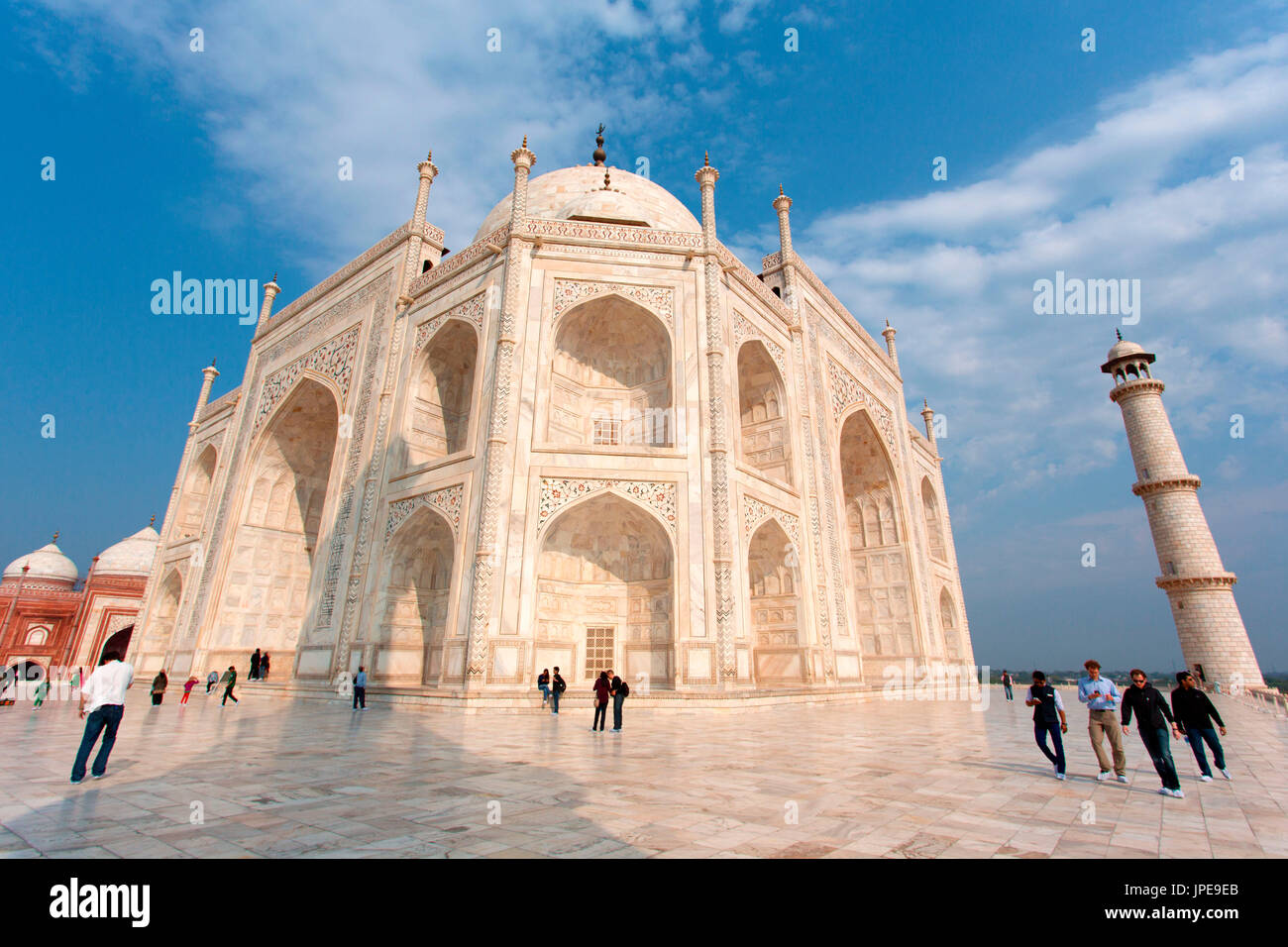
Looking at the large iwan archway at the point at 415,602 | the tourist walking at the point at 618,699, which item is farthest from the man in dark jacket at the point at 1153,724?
the large iwan archway at the point at 415,602

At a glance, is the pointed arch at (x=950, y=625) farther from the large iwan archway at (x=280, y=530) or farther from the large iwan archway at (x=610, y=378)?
the large iwan archway at (x=280, y=530)

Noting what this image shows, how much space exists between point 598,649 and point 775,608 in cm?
492

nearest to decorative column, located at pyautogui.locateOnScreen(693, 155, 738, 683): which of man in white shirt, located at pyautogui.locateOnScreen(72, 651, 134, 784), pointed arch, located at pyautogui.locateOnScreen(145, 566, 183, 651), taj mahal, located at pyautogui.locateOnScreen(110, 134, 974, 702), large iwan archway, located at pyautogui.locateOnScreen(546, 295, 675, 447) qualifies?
taj mahal, located at pyautogui.locateOnScreen(110, 134, 974, 702)

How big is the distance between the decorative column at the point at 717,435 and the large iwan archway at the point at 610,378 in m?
1.56

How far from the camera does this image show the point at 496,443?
1402 cm

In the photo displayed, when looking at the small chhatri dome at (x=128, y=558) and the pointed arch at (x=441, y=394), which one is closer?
the pointed arch at (x=441, y=394)

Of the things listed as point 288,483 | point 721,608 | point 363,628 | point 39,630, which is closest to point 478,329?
point 363,628

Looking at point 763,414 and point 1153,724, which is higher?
point 763,414

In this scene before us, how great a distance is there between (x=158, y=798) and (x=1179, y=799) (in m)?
7.22

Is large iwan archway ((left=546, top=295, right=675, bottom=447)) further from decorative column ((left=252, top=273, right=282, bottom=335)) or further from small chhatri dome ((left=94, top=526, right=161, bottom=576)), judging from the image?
small chhatri dome ((left=94, top=526, right=161, bottom=576))

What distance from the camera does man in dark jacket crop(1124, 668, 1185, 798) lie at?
189 inches

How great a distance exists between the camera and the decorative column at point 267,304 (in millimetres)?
24703

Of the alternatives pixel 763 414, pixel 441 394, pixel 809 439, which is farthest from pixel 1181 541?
pixel 441 394

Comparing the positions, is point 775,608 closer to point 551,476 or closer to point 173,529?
point 551,476
